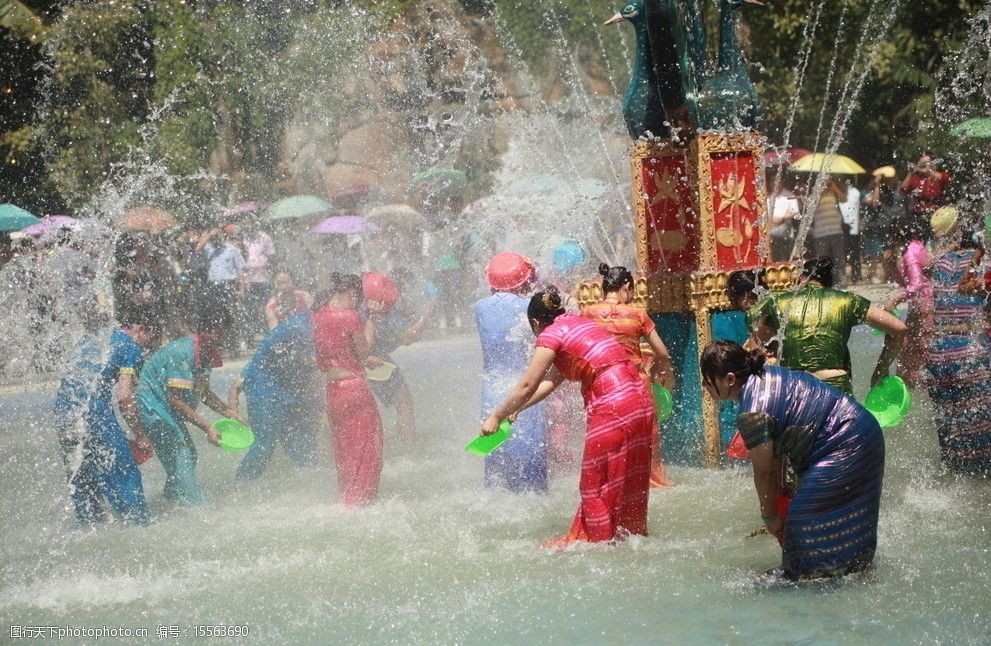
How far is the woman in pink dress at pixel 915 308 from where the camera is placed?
27.3 ft

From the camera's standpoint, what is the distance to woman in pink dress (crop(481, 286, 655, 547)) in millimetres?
5988

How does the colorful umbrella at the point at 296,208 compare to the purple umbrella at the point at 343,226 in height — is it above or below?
above

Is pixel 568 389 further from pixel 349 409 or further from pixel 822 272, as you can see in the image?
pixel 822 272

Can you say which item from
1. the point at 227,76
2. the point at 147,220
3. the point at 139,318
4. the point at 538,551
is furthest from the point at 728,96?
the point at 227,76

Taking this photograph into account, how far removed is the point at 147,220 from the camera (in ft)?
54.4

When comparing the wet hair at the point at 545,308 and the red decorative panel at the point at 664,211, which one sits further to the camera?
the red decorative panel at the point at 664,211

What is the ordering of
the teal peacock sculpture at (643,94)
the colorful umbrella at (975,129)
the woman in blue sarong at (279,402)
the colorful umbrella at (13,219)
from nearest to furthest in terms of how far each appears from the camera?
the teal peacock sculpture at (643,94)
the woman in blue sarong at (279,402)
the colorful umbrella at (975,129)
the colorful umbrella at (13,219)

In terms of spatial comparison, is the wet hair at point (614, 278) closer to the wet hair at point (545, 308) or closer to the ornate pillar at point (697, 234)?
the ornate pillar at point (697, 234)

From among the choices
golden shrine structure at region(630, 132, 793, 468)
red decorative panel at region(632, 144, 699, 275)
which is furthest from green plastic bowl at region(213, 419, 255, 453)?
red decorative panel at region(632, 144, 699, 275)

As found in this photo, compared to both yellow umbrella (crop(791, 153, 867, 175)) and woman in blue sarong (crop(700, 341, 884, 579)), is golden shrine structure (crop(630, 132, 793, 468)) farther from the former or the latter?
yellow umbrella (crop(791, 153, 867, 175))

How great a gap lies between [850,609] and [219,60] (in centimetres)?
1744

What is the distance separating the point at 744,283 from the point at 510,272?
4.60 feet

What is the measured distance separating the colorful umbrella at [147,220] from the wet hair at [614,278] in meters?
10.2

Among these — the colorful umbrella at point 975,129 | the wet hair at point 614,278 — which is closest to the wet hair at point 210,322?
the wet hair at point 614,278
